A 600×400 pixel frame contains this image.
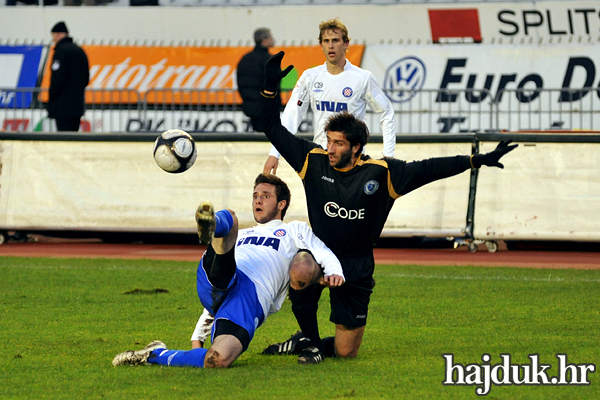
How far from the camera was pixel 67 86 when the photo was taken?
1518 centimetres

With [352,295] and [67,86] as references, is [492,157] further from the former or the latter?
[67,86]

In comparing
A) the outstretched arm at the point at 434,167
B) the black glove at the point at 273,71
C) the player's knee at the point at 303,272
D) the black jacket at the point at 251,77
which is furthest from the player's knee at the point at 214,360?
the black jacket at the point at 251,77

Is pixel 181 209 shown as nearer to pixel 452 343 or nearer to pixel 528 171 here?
pixel 528 171

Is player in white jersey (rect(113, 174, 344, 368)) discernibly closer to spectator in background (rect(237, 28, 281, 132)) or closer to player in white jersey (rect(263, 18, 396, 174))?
player in white jersey (rect(263, 18, 396, 174))

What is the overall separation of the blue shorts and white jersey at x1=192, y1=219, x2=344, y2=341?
0.07 meters

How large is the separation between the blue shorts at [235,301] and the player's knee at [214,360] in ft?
0.72

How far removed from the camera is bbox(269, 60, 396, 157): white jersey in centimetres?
844


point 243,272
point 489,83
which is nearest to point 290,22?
point 489,83

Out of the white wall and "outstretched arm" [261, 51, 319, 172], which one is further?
the white wall

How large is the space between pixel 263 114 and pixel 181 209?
7304 millimetres

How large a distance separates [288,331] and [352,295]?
121 cm

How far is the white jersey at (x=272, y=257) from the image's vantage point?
645 centimetres

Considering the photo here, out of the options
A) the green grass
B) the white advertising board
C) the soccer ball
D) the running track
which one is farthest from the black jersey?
the white advertising board

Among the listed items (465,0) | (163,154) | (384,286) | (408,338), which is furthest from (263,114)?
(465,0)
